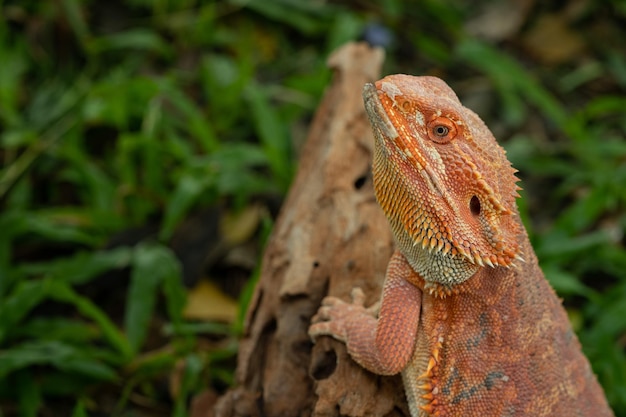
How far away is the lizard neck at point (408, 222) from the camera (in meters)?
3.04

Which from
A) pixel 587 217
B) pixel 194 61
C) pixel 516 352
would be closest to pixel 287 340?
pixel 516 352

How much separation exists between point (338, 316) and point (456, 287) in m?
0.65

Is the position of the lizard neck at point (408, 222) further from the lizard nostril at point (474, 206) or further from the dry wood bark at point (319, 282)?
the dry wood bark at point (319, 282)

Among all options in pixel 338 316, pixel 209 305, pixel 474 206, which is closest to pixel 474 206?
pixel 474 206

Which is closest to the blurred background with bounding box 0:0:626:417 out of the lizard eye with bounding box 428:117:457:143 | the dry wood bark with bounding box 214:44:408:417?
the dry wood bark with bounding box 214:44:408:417

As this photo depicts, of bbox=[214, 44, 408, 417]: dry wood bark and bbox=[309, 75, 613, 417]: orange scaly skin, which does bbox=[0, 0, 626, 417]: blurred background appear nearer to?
bbox=[214, 44, 408, 417]: dry wood bark

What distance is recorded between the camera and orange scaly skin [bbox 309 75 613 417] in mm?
2988

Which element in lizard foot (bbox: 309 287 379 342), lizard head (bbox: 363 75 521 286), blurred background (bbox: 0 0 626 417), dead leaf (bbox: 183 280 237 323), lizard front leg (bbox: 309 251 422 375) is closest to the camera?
lizard head (bbox: 363 75 521 286)

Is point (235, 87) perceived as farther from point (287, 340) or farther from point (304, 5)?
point (287, 340)

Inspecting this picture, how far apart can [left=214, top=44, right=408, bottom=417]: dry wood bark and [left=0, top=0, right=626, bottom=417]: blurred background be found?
2.13 feet

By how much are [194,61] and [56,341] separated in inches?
127

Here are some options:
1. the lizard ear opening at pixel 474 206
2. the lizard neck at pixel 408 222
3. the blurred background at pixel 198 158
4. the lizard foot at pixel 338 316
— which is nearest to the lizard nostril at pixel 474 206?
the lizard ear opening at pixel 474 206

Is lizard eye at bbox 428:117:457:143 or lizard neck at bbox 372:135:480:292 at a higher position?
lizard eye at bbox 428:117:457:143

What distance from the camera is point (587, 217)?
520 centimetres
